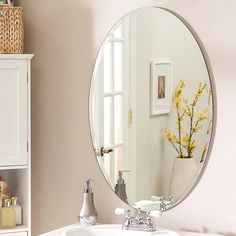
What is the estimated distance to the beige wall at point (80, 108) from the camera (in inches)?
95.7

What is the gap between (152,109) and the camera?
2.59 m

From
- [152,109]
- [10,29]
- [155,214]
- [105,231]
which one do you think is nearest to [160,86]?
[152,109]

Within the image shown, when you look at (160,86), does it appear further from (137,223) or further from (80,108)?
(137,223)

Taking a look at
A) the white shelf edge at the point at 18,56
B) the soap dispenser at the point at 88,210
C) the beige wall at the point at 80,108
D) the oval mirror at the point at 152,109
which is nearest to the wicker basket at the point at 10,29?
the white shelf edge at the point at 18,56

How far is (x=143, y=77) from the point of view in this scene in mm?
2617

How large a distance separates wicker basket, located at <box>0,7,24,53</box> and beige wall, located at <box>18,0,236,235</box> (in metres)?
0.17

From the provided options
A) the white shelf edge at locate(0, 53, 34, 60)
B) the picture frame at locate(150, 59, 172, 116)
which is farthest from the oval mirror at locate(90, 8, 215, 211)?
the white shelf edge at locate(0, 53, 34, 60)

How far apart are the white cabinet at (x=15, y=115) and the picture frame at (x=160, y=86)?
0.59 metres

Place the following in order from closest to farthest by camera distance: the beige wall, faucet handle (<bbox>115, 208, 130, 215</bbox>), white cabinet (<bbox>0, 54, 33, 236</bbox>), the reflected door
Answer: the beige wall
faucet handle (<bbox>115, 208, 130, 215</bbox>)
the reflected door
white cabinet (<bbox>0, 54, 33, 236</bbox>)

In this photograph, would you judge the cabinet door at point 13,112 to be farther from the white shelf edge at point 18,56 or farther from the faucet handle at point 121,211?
the faucet handle at point 121,211

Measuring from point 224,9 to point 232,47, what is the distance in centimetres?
15

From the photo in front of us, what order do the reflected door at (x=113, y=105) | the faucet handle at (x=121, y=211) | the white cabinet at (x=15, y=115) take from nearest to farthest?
the faucet handle at (x=121, y=211) < the reflected door at (x=113, y=105) < the white cabinet at (x=15, y=115)

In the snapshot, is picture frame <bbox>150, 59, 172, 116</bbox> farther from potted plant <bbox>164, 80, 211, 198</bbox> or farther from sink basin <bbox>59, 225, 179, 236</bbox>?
sink basin <bbox>59, 225, 179, 236</bbox>

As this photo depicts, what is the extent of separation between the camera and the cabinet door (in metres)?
2.79
